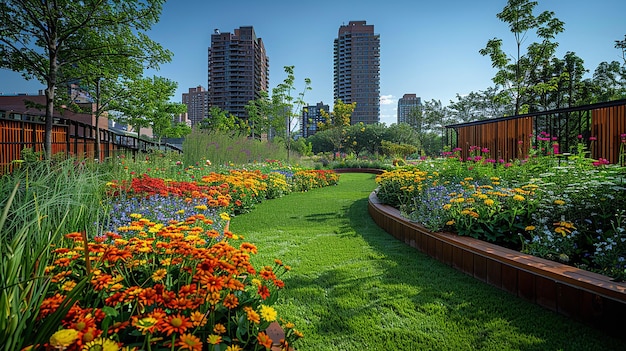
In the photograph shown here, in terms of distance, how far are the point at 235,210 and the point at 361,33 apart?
61.0 metres

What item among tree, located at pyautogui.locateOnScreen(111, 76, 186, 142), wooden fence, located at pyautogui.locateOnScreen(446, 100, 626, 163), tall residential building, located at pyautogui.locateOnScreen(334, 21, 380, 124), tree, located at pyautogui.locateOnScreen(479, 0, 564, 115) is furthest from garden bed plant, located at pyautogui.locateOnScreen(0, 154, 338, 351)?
tall residential building, located at pyautogui.locateOnScreen(334, 21, 380, 124)

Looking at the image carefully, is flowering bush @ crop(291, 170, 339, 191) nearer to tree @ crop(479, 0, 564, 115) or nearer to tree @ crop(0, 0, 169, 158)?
tree @ crop(0, 0, 169, 158)

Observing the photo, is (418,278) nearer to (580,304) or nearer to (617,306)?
(580,304)

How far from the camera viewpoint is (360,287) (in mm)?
2570

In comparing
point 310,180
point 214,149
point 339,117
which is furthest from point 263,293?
point 339,117

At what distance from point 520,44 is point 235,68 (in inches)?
2354

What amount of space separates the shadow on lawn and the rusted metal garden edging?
70mm

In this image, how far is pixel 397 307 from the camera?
2.24 meters

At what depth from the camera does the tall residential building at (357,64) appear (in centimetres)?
5809

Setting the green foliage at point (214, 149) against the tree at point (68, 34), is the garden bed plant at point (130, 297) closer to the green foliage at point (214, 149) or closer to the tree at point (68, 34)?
the tree at point (68, 34)

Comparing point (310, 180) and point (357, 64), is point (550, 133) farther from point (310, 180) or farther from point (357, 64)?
point (357, 64)

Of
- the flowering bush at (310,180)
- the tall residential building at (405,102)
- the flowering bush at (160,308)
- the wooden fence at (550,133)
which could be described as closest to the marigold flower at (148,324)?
the flowering bush at (160,308)

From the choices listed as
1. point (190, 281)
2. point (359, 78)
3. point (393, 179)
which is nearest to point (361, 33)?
point (359, 78)

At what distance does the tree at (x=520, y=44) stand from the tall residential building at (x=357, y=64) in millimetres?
44641
